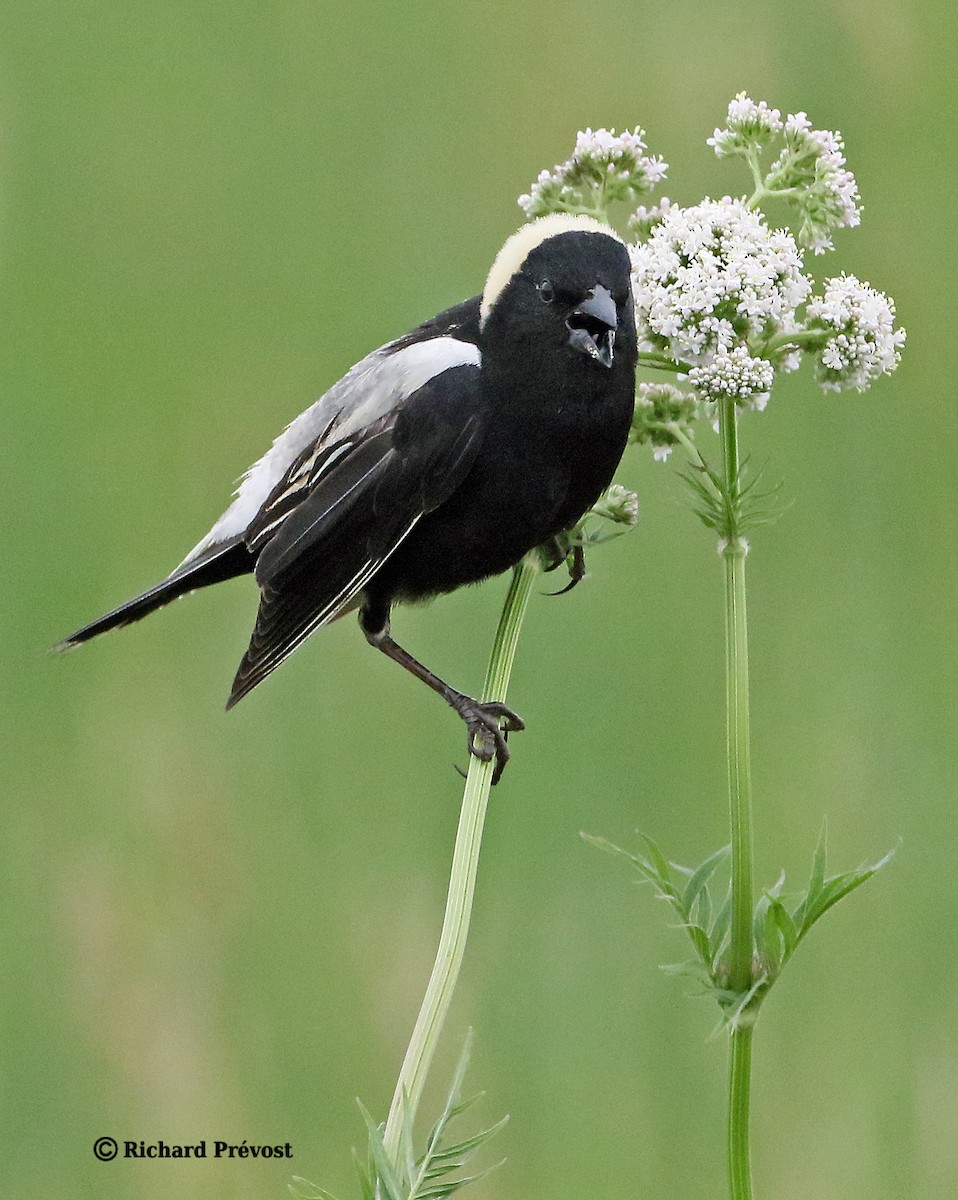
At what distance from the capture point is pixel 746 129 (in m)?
1.88

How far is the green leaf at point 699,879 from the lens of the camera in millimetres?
1566

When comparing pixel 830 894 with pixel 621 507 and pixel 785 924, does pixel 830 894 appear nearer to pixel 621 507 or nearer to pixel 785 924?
pixel 785 924

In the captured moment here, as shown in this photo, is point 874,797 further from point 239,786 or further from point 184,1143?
point 184,1143

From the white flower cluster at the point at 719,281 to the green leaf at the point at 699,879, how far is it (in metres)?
0.52

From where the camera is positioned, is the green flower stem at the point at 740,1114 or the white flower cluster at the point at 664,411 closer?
the green flower stem at the point at 740,1114

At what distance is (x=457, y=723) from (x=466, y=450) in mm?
707

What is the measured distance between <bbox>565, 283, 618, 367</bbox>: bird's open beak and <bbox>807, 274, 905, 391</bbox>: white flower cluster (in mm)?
378

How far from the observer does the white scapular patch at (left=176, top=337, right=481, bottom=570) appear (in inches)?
90.6

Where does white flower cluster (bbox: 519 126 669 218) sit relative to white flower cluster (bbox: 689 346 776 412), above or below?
above

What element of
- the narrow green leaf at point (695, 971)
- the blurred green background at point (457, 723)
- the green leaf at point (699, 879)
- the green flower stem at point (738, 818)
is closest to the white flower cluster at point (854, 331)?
the green flower stem at point (738, 818)

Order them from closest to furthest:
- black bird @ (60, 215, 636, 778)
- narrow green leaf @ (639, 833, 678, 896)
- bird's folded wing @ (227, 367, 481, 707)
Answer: narrow green leaf @ (639, 833, 678, 896) < black bird @ (60, 215, 636, 778) < bird's folded wing @ (227, 367, 481, 707)

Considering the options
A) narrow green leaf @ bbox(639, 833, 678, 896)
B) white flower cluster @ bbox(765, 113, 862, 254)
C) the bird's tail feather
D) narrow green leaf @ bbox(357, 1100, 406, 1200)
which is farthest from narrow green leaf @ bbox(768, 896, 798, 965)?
the bird's tail feather

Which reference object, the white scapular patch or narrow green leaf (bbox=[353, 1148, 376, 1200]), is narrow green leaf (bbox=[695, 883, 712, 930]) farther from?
the white scapular patch

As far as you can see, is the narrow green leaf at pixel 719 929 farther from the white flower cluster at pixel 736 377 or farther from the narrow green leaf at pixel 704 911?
the white flower cluster at pixel 736 377
